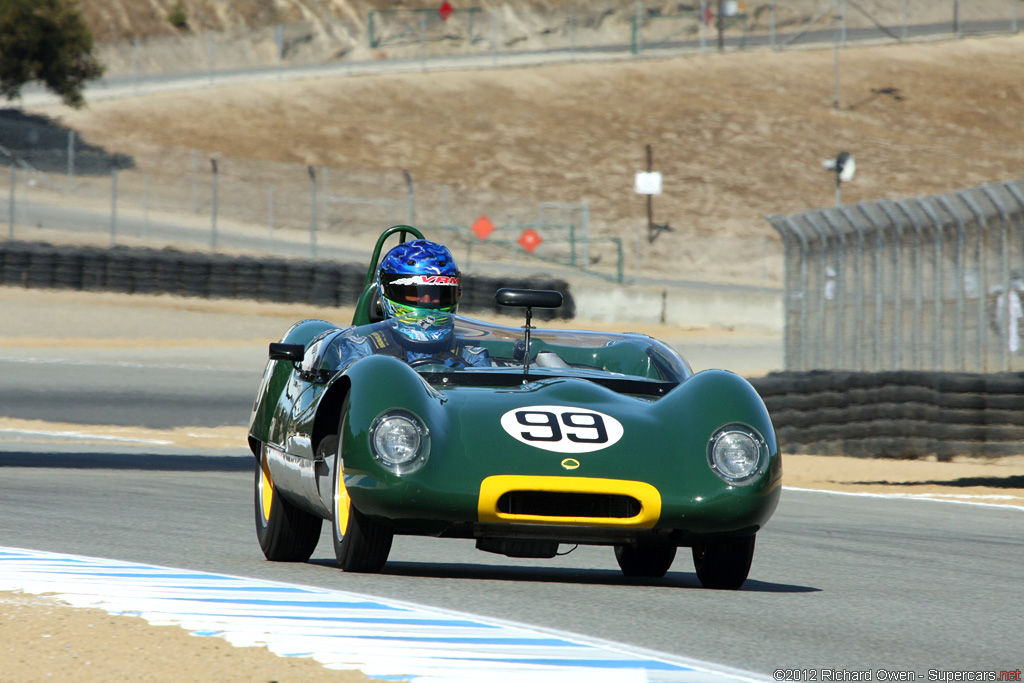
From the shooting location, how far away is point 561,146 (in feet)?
174

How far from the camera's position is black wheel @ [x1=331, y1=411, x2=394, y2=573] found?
5859 mm

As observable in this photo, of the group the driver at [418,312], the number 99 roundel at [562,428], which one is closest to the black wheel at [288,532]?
the driver at [418,312]

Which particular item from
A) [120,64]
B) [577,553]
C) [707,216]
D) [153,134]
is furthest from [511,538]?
[120,64]

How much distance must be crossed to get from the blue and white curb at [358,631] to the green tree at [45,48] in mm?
45770

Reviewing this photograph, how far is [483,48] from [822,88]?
1621cm

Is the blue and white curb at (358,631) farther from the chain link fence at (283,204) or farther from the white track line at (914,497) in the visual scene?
the chain link fence at (283,204)

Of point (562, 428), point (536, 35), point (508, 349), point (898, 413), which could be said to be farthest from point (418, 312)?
point (536, 35)

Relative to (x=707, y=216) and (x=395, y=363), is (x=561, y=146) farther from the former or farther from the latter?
(x=395, y=363)

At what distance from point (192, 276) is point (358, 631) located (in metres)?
25.6

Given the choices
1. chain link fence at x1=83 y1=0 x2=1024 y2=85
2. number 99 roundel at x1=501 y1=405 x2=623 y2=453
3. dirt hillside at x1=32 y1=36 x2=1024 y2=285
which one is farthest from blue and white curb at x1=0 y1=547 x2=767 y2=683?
chain link fence at x1=83 y1=0 x2=1024 y2=85

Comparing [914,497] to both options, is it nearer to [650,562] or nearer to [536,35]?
[650,562]

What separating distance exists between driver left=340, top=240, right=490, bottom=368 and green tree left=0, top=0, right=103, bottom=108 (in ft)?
145

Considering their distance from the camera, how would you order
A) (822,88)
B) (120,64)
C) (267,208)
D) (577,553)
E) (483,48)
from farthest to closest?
(483,48)
(120,64)
(822,88)
(267,208)
(577,553)

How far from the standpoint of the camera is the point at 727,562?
6070mm
